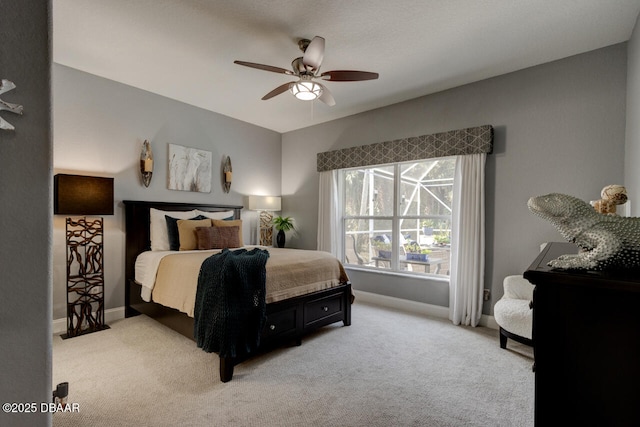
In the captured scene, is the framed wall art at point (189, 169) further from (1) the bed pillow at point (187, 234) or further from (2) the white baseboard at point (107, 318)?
(2) the white baseboard at point (107, 318)

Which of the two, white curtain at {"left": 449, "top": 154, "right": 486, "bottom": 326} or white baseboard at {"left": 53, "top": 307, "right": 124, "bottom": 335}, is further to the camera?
white curtain at {"left": 449, "top": 154, "right": 486, "bottom": 326}

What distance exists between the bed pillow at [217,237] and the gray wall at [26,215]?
2.74m

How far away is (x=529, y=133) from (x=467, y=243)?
1.32 metres

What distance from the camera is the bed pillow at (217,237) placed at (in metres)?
3.60

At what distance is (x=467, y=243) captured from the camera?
11.1 ft

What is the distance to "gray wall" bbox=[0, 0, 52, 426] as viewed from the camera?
83 centimetres

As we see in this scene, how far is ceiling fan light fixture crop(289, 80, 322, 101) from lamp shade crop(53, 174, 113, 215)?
2.21 metres

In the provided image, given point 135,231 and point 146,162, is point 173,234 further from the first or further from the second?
point 146,162

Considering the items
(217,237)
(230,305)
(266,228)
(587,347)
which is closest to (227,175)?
(266,228)

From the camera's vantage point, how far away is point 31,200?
2.89ft

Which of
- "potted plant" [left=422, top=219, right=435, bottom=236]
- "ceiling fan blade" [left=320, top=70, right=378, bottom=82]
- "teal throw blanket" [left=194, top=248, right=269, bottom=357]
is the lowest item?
"teal throw blanket" [left=194, top=248, right=269, bottom=357]

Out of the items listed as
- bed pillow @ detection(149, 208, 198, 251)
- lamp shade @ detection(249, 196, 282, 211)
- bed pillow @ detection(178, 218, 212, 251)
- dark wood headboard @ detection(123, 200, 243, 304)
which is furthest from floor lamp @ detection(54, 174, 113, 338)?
lamp shade @ detection(249, 196, 282, 211)

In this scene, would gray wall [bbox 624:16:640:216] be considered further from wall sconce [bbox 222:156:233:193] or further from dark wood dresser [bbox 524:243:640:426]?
wall sconce [bbox 222:156:233:193]

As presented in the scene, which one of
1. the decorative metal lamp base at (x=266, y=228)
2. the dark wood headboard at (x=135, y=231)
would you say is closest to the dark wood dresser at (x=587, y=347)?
the dark wood headboard at (x=135, y=231)
